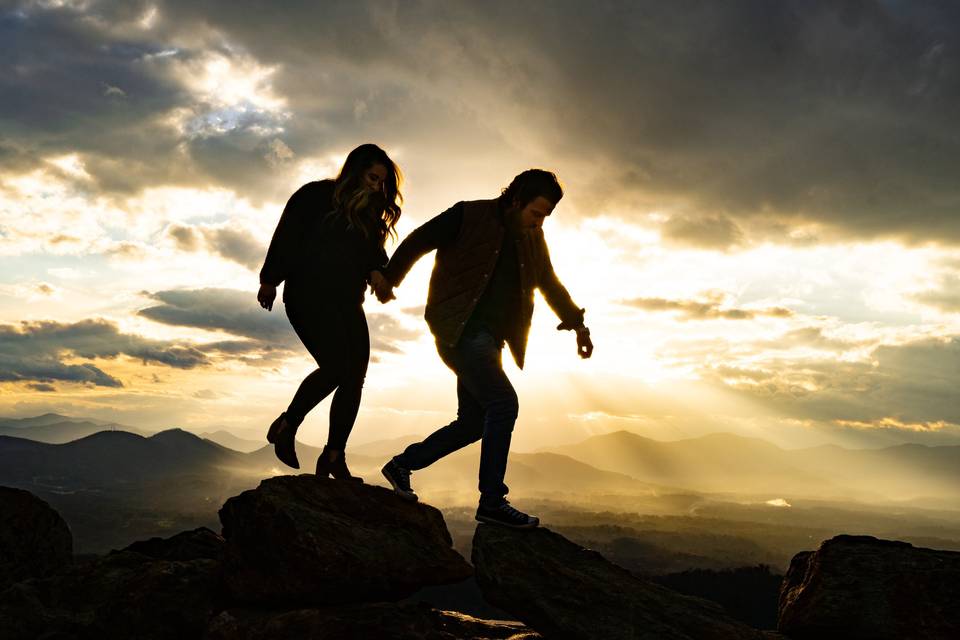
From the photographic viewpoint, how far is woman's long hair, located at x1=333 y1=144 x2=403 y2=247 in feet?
23.7

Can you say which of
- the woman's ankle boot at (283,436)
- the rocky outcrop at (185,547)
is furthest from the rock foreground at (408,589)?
the rocky outcrop at (185,547)

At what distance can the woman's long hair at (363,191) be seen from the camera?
7.21 metres

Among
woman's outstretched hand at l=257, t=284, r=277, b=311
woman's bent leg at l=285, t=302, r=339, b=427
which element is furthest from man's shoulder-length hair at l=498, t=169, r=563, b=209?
woman's outstretched hand at l=257, t=284, r=277, b=311

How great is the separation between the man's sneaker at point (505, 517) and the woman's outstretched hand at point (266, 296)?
3.20 m

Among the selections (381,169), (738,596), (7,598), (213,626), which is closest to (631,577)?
(213,626)

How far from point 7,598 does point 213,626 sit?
343 centimetres


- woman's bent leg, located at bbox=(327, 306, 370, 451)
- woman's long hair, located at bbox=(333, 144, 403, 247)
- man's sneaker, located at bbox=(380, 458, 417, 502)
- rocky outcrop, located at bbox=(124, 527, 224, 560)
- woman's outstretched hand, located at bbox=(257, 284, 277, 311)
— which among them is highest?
woman's long hair, located at bbox=(333, 144, 403, 247)

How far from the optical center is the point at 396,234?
7.63m

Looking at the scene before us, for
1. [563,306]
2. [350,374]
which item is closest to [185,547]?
[350,374]

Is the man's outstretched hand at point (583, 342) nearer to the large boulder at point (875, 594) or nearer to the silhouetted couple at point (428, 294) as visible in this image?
the silhouetted couple at point (428, 294)

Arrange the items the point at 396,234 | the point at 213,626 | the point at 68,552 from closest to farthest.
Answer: the point at 213,626 < the point at 396,234 < the point at 68,552

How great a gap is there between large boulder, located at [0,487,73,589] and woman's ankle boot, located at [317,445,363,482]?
6.06 metres

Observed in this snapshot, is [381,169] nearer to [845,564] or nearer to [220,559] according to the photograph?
[220,559]

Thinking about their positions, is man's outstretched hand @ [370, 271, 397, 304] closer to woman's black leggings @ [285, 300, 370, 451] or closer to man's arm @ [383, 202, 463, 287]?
man's arm @ [383, 202, 463, 287]
